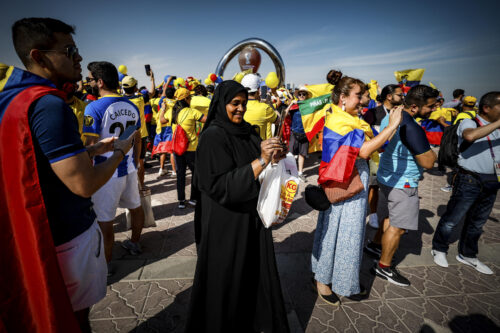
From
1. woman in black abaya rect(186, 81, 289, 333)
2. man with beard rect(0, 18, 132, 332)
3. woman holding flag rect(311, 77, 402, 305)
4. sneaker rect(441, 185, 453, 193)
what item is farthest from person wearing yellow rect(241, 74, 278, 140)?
sneaker rect(441, 185, 453, 193)

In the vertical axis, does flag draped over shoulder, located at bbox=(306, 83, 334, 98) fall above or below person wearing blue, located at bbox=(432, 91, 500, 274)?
above

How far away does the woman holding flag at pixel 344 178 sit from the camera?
2.21m

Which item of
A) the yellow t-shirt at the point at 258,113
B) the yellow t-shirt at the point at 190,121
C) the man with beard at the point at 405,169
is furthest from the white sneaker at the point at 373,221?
the yellow t-shirt at the point at 190,121

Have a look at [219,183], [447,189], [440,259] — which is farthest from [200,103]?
[447,189]

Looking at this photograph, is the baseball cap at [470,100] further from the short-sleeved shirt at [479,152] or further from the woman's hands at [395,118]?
the woman's hands at [395,118]

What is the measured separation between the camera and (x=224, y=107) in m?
1.78

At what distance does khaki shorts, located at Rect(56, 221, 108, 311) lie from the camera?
1.35m

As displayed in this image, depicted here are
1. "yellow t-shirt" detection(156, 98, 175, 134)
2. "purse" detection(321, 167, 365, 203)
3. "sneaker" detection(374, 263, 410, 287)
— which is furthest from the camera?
"yellow t-shirt" detection(156, 98, 175, 134)

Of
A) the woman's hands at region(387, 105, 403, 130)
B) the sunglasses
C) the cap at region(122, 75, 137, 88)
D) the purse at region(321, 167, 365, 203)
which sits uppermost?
the cap at region(122, 75, 137, 88)

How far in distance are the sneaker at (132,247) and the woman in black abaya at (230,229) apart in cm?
203

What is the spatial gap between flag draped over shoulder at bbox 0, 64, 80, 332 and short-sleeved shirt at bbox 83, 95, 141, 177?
1398 millimetres

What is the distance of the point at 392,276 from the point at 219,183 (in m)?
2.77

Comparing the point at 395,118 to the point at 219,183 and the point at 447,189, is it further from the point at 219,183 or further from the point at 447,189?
the point at 447,189

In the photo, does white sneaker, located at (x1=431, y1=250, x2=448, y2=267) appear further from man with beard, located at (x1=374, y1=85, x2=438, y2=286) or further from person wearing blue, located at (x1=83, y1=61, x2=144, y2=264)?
person wearing blue, located at (x1=83, y1=61, x2=144, y2=264)
